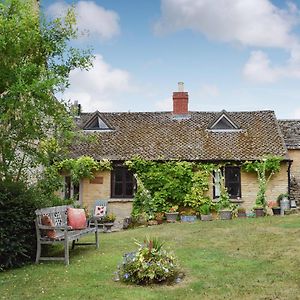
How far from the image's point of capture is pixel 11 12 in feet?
37.7

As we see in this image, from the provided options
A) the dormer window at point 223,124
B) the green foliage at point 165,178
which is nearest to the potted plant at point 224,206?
the green foliage at point 165,178

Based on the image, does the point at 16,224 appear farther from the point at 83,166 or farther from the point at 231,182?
the point at 231,182

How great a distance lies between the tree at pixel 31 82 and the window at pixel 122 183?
9.30 meters

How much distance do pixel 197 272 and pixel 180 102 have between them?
57.2ft

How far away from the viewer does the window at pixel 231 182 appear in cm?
2194

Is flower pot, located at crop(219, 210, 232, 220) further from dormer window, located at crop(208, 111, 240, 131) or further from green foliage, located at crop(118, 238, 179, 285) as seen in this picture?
green foliage, located at crop(118, 238, 179, 285)

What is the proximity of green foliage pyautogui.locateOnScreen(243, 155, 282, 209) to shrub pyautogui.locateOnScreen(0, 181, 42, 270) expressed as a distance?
499 inches

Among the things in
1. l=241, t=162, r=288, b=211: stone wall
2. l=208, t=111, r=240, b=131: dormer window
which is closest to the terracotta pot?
l=241, t=162, r=288, b=211: stone wall

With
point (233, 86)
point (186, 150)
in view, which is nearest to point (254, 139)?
point (186, 150)

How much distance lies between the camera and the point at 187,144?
23094 mm

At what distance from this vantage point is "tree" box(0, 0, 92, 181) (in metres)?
10.8

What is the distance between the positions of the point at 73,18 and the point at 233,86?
6905 mm

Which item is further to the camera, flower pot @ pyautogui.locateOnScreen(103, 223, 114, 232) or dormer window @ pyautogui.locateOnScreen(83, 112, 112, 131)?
dormer window @ pyautogui.locateOnScreen(83, 112, 112, 131)

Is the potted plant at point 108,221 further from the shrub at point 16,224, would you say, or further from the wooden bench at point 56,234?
the shrub at point 16,224
